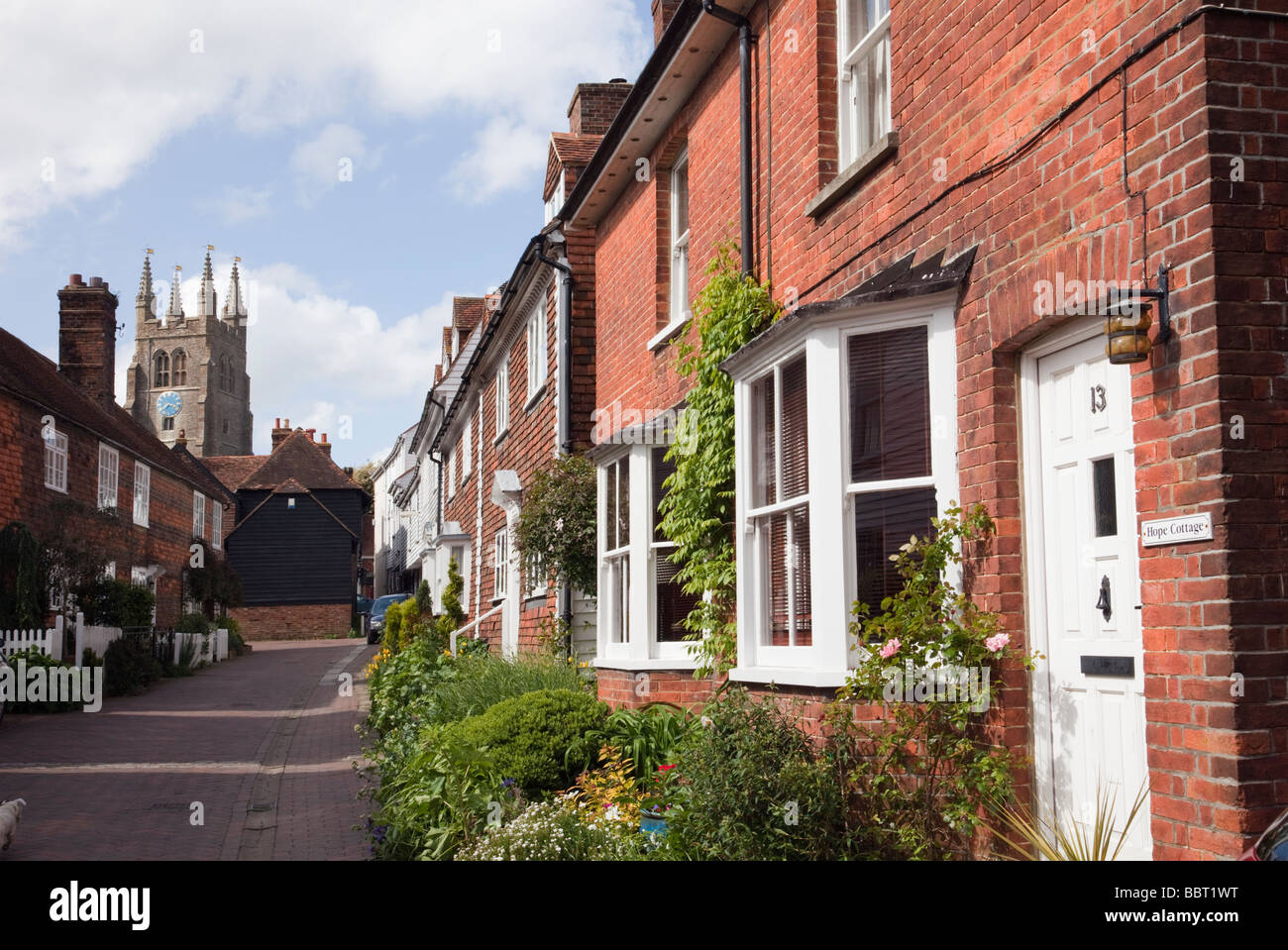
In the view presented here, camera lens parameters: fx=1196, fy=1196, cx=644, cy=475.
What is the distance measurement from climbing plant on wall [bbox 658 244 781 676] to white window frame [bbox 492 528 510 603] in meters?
8.69

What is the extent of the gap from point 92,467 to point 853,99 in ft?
76.3

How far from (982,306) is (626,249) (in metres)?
7.20

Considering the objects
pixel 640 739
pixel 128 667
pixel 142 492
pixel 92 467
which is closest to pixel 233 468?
pixel 142 492

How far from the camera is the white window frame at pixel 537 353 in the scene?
52.6 feet

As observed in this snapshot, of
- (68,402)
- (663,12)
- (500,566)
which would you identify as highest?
(663,12)

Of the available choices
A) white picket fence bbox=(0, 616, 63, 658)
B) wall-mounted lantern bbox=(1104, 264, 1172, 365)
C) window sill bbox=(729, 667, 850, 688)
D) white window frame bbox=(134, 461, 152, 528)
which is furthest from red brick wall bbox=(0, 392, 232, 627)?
wall-mounted lantern bbox=(1104, 264, 1172, 365)

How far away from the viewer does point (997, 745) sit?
5.65m

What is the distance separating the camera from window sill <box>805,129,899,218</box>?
22.8 feet

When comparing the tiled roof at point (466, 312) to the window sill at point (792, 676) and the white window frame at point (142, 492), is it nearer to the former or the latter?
the white window frame at point (142, 492)

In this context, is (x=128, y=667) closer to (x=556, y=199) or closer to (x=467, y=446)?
(x=467, y=446)

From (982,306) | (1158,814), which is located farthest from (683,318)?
(1158,814)

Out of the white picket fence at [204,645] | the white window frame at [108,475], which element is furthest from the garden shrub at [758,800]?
the white window frame at [108,475]

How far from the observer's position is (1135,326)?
4.64 metres

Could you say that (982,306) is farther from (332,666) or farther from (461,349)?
(332,666)
